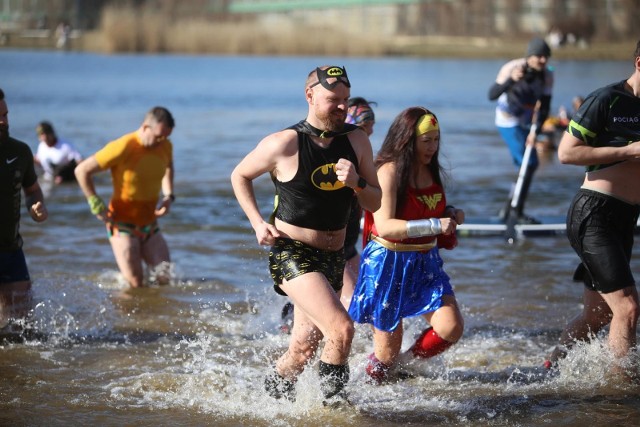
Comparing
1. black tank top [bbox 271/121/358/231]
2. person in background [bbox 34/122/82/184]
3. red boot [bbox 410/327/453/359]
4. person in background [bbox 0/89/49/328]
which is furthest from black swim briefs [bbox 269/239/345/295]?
person in background [bbox 34/122/82/184]

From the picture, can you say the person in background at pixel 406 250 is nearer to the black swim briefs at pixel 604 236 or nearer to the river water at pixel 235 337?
the river water at pixel 235 337

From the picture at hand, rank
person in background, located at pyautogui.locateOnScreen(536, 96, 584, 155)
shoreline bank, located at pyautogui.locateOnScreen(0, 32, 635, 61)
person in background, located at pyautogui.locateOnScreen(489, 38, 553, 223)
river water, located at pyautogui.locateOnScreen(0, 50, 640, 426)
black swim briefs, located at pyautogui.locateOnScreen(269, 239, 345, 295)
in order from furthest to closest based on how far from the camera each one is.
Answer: shoreline bank, located at pyautogui.locateOnScreen(0, 32, 635, 61) < person in background, located at pyautogui.locateOnScreen(536, 96, 584, 155) < person in background, located at pyautogui.locateOnScreen(489, 38, 553, 223) < river water, located at pyautogui.locateOnScreen(0, 50, 640, 426) < black swim briefs, located at pyautogui.locateOnScreen(269, 239, 345, 295)

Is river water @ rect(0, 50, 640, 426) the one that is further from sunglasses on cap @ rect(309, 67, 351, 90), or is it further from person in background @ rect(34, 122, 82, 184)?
sunglasses on cap @ rect(309, 67, 351, 90)

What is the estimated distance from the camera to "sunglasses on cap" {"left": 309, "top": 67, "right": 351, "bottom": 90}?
5426 millimetres

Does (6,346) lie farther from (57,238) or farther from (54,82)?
(54,82)

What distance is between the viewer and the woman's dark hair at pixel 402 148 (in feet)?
19.3

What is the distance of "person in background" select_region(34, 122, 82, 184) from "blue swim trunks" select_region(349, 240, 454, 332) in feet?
34.2

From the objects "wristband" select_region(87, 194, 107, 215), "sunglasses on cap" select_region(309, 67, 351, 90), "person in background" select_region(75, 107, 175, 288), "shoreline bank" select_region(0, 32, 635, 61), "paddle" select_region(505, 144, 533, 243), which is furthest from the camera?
"shoreline bank" select_region(0, 32, 635, 61)

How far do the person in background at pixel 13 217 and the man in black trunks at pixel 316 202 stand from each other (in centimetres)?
210

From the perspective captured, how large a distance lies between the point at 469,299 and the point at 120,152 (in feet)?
10.5

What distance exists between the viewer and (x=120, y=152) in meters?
8.70

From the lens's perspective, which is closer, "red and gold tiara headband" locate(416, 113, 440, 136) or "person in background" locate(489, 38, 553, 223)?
"red and gold tiara headband" locate(416, 113, 440, 136)

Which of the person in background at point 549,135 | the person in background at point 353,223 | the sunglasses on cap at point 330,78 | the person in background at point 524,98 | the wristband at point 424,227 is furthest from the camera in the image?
the person in background at point 549,135

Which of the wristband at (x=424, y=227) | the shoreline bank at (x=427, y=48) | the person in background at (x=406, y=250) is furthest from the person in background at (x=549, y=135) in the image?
the shoreline bank at (x=427, y=48)
